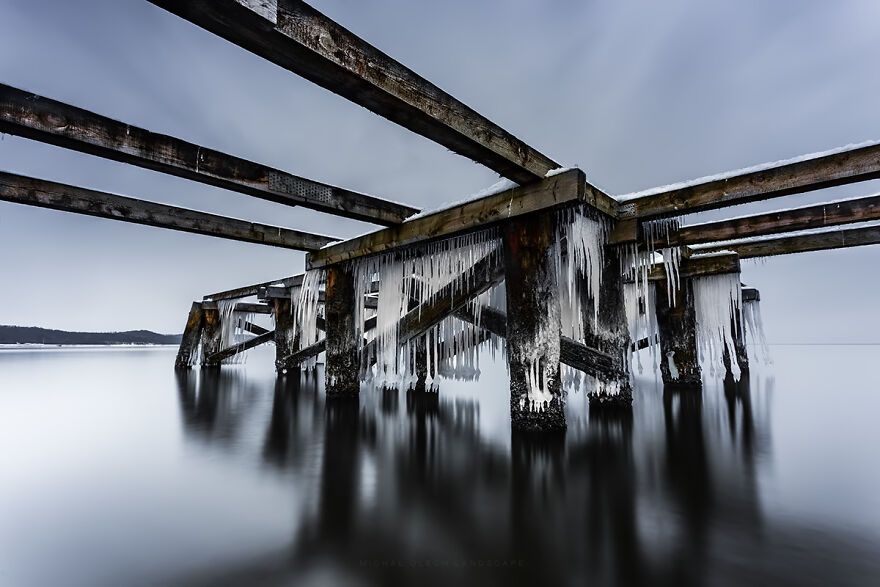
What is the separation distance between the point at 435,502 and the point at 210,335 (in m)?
15.1

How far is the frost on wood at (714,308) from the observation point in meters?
9.04

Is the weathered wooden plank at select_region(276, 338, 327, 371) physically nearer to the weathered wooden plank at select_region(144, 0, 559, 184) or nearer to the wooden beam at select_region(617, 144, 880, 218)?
the weathered wooden plank at select_region(144, 0, 559, 184)

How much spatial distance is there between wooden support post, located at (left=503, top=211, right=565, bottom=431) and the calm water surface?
320 mm

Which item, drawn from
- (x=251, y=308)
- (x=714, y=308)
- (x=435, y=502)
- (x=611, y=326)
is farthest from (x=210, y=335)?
(x=714, y=308)

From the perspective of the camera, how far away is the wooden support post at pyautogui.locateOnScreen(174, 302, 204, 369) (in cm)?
1494

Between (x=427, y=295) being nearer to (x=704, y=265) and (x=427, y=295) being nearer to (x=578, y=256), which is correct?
(x=578, y=256)

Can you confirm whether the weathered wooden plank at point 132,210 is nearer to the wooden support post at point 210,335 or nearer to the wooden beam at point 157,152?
the wooden beam at point 157,152

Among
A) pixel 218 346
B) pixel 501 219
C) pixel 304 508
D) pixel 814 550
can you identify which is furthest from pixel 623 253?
pixel 218 346

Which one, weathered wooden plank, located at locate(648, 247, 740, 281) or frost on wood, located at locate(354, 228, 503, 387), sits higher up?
weathered wooden plank, located at locate(648, 247, 740, 281)

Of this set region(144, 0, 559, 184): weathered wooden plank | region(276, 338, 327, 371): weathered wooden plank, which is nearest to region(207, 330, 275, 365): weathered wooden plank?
region(276, 338, 327, 371): weathered wooden plank

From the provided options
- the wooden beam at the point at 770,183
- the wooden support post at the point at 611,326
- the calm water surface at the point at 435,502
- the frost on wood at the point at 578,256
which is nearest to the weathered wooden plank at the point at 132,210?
the calm water surface at the point at 435,502

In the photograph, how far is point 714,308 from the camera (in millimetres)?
9320

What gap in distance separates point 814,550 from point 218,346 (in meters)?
17.0

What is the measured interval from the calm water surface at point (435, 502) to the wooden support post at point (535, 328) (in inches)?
12.6
